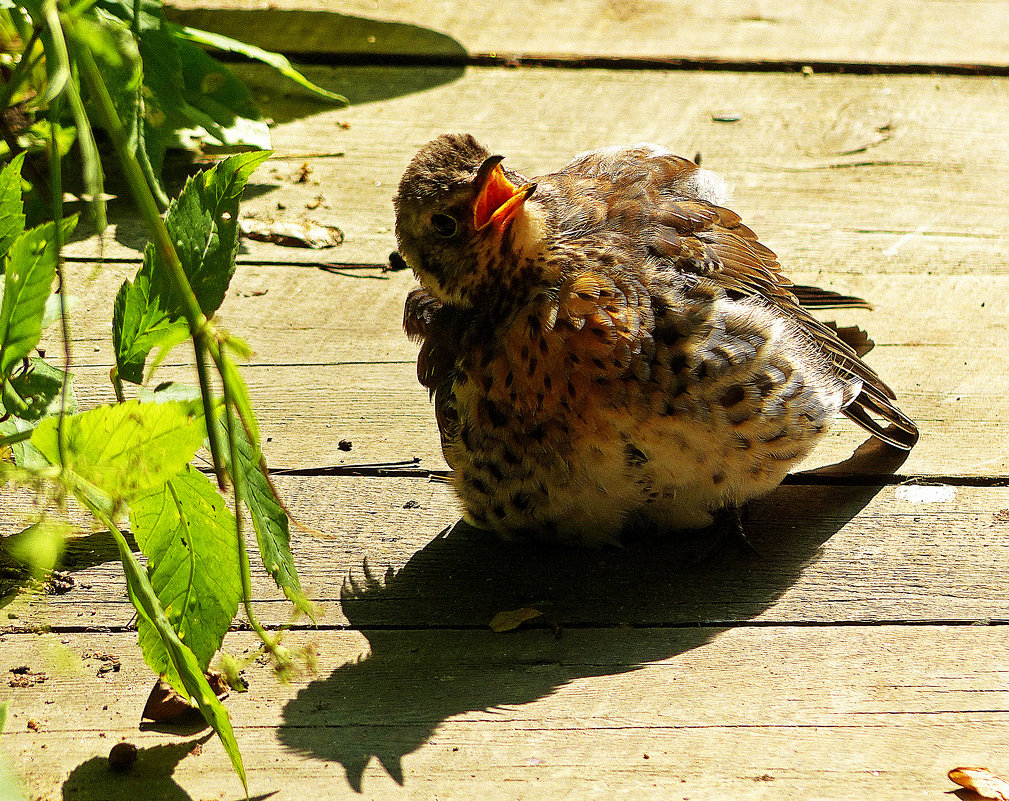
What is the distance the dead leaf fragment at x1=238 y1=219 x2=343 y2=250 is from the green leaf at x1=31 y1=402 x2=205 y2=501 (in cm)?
173

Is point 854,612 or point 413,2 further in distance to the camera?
point 413,2

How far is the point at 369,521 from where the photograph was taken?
7.96 ft

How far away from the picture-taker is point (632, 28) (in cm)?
441

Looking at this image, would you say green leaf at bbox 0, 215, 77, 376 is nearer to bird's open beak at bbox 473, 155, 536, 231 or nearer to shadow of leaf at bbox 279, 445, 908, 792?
shadow of leaf at bbox 279, 445, 908, 792

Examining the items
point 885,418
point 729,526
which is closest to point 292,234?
point 729,526

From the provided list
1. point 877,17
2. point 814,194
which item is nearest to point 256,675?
point 814,194

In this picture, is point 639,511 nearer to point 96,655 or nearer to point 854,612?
point 854,612

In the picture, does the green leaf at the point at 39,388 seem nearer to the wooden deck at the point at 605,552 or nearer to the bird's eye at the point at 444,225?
the wooden deck at the point at 605,552

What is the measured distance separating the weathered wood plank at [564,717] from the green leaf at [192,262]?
0.53 m

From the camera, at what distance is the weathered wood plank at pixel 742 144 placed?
10.8ft

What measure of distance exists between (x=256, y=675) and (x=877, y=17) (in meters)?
3.71

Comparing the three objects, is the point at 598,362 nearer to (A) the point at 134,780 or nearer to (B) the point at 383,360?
(B) the point at 383,360

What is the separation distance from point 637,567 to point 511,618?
0.32 meters

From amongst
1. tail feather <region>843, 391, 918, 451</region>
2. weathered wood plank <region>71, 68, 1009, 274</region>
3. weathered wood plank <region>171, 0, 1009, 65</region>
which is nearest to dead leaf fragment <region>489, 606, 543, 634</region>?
tail feather <region>843, 391, 918, 451</region>
